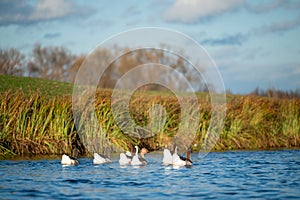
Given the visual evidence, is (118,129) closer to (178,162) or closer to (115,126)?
(115,126)

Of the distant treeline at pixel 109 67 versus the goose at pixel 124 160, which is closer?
the goose at pixel 124 160

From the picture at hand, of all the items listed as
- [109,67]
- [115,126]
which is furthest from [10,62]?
[115,126]

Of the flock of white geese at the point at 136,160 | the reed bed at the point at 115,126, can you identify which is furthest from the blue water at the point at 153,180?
the reed bed at the point at 115,126

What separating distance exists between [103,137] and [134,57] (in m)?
32.6

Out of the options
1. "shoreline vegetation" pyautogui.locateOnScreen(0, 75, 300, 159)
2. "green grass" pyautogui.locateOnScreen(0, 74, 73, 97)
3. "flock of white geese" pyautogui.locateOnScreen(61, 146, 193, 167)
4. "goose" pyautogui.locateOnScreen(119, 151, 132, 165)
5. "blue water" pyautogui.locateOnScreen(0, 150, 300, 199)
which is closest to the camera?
"blue water" pyautogui.locateOnScreen(0, 150, 300, 199)

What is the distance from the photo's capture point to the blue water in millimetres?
10516

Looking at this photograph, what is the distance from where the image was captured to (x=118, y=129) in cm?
1853

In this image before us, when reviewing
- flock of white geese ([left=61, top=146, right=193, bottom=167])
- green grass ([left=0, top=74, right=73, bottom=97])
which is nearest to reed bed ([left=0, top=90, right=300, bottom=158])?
flock of white geese ([left=61, top=146, right=193, bottom=167])

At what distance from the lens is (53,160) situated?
51.4ft

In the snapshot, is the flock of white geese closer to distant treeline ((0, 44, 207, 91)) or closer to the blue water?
the blue water

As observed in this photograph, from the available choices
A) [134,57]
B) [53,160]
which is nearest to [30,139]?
[53,160]

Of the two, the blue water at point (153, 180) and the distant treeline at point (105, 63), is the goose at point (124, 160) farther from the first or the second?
the distant treeline at point (105, 63)

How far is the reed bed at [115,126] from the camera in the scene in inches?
681

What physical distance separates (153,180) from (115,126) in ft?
21.1
